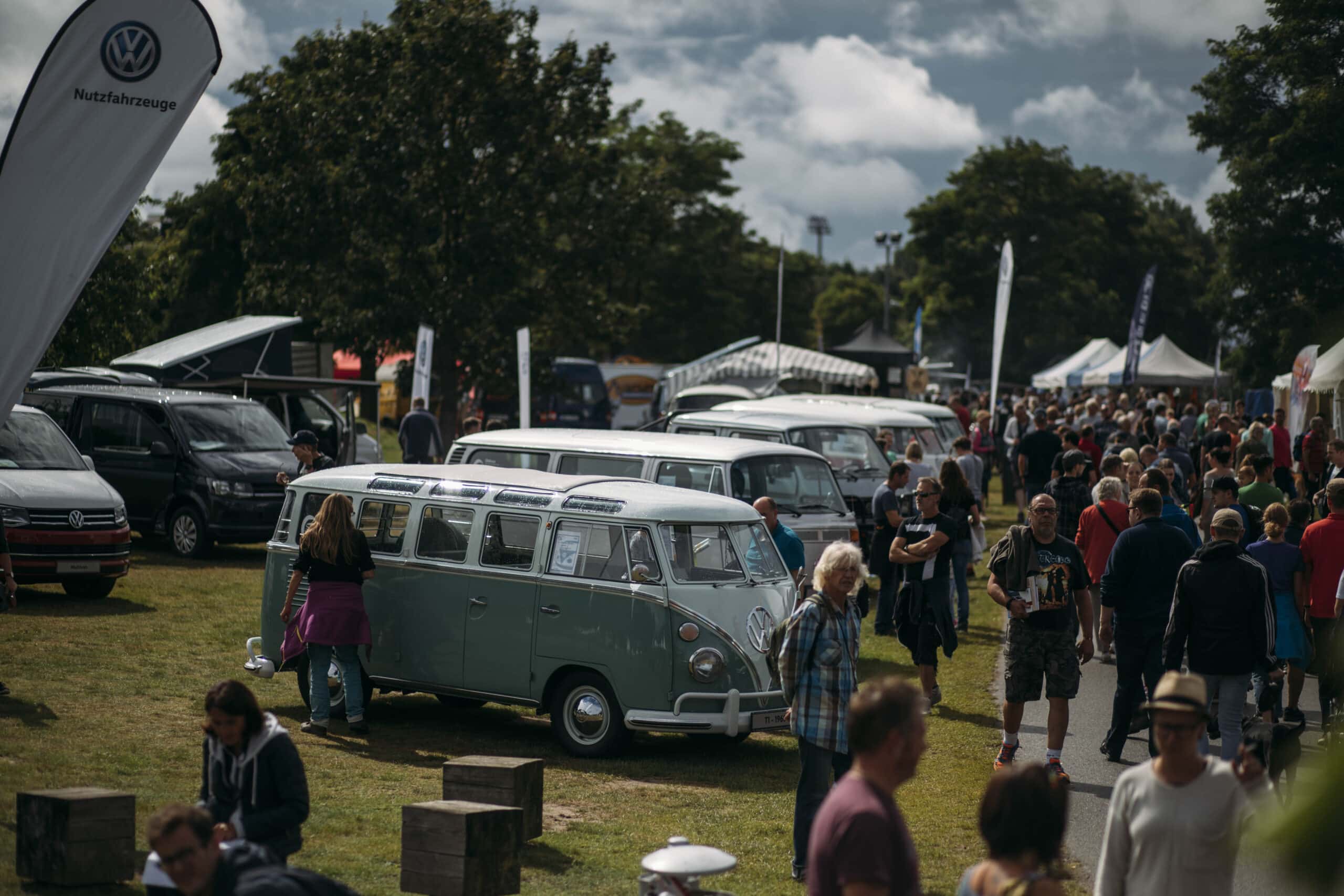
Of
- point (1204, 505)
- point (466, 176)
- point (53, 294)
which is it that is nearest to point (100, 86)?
point (53, 294)

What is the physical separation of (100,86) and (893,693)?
6.46 m

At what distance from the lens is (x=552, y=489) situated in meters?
11.1

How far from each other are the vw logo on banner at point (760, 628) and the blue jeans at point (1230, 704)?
3.09 m

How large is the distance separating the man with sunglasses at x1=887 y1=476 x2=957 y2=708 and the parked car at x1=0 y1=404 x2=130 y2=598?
9188 mm

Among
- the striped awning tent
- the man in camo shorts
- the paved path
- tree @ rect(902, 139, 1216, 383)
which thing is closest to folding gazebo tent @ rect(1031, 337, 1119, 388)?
the striped awning tent

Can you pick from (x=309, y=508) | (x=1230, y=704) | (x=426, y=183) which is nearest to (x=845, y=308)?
(x=426, y=183)

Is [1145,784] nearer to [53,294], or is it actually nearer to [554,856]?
[554,856]

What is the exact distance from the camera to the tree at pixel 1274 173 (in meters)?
36.0

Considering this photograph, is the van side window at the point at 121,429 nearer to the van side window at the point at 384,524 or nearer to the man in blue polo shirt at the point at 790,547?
the van side window at the point at 384,524

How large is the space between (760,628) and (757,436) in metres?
8.94

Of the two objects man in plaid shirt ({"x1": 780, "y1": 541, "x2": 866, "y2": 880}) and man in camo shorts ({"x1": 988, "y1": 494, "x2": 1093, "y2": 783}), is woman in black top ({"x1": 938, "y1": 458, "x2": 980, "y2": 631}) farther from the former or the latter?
man in plaid shirt ({"x1": 780, "y1": 541, "x2": 866, "y2": 880})

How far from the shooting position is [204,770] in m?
5.83

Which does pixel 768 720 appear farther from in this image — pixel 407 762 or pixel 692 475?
pixel 692 475

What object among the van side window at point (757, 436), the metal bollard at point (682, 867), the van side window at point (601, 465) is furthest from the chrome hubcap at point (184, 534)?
the metal bollard at point (682, 867)
